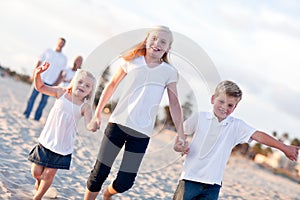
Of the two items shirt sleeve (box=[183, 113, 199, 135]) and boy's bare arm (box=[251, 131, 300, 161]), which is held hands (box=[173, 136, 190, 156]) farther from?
boy's bare arm (box=[251, 131, 300, 161])

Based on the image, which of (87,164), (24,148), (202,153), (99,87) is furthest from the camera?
(87,164)

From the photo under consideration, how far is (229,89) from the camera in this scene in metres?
3.42

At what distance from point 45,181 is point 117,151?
625mm

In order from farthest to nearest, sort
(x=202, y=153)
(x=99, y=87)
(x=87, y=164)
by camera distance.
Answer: (x=87, y=164) < (x=99, y=87) < (x=202, y=153)

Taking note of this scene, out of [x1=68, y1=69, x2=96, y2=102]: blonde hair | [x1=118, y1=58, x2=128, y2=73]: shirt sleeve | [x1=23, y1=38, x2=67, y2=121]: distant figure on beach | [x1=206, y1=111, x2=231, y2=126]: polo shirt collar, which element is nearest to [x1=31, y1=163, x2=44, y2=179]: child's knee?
[x1=68, y1=69, x2=96, y2=102]: blonde hair

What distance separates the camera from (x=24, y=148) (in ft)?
21.1

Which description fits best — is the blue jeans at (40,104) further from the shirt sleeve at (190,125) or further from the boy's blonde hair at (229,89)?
the boy's blonde hair at (229,89)

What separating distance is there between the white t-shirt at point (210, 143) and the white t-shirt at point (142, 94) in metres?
0.29

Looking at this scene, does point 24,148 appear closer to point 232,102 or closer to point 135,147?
point 135,147

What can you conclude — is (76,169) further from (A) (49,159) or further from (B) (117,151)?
(B) (117,151)

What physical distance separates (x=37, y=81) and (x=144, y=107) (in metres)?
0.94

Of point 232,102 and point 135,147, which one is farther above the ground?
point 232,102

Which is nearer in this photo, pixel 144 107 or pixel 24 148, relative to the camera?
pixel 144 107

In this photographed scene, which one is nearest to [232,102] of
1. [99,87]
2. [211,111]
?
[211,111]
